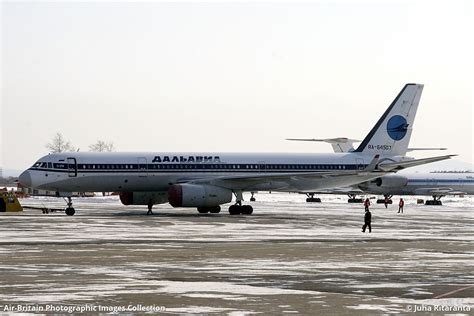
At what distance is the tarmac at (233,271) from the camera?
17594 mm

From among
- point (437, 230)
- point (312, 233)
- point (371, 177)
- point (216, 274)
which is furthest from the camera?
point (371, 177)

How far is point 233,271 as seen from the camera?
78.4ft

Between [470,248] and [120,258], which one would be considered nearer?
[120,258]

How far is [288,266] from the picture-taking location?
25453 millimetres

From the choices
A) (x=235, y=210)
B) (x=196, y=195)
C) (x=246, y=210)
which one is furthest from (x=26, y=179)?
(x=246, y=210)

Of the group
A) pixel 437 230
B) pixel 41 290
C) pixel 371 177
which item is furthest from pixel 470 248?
pixel 371 177

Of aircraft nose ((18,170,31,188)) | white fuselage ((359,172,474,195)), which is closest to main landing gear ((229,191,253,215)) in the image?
aircraft nose ((18,170,31,188))

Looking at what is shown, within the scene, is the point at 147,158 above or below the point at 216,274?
above

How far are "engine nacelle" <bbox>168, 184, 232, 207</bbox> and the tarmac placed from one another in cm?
1475

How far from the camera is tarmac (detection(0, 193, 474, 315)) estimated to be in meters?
17.6

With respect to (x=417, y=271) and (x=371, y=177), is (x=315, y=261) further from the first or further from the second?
(x=371, y=177)

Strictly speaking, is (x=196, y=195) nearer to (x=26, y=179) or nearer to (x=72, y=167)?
(x=72, y=167)

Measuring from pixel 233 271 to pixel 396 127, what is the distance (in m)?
46.3

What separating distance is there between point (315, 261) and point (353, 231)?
16.9 meters
